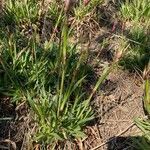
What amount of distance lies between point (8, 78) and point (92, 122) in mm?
641

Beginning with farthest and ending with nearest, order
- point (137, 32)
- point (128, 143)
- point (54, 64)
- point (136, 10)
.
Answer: point (136, 10) → point (137, 32) → point (54, 64) → point (128, 143)

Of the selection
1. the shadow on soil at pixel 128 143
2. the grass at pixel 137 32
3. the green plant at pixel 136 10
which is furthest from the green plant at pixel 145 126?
the green plant at pixel 136 10

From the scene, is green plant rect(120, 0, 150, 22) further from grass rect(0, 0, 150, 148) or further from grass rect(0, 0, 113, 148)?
grass rect(0, 0, 113, 148)

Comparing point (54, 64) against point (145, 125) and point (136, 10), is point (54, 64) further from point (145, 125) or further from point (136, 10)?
point (136, 10)

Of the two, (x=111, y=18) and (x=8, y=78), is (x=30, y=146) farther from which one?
(x=111, y=18)

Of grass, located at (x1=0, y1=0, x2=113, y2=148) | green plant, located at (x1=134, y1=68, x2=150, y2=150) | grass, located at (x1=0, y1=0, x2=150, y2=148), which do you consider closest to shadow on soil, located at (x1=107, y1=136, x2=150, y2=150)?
green plant, located at (x1=134, y1=68, x2=150, y2=150)

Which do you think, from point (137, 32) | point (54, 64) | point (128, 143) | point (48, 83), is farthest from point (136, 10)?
point (128, 143)

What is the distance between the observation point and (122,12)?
3.34 metres

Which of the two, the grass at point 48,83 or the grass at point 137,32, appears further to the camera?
the grass at point 137,32

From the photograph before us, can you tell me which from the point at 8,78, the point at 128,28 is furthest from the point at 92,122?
the point at 128,28

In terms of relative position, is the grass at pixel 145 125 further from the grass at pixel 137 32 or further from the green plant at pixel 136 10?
the green plant at pixel 136 10

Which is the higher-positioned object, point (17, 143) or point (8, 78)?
point (8, 78)

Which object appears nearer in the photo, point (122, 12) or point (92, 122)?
point (92, 122)

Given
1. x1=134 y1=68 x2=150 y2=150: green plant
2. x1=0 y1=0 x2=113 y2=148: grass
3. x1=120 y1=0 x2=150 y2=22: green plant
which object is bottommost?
x1=134 y1=68 x2=150 y2=150: green plant
